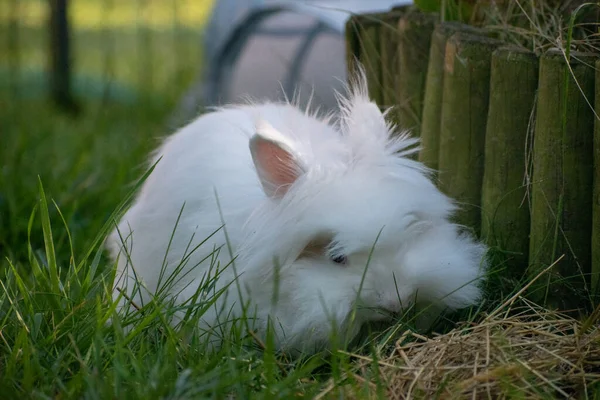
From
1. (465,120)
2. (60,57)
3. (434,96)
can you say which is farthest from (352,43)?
(60,57)

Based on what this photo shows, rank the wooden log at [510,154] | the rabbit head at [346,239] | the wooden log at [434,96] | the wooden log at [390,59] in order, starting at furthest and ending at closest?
the wooden log at [390,59] < the wooden log at [434,96] < the wooden log at [510,154] < the rabbit head at [346,239]

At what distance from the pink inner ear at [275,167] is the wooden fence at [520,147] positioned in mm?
694

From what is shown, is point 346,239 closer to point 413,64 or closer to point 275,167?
point 275,167

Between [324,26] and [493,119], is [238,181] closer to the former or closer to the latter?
[493,119]

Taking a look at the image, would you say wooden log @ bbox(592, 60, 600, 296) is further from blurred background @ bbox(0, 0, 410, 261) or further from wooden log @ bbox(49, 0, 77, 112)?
wooden log @ bbox(49, 0, 77, 112)

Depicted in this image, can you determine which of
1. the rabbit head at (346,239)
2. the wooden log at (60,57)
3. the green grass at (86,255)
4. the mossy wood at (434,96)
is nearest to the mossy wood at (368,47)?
the mossy wood at (434,96)

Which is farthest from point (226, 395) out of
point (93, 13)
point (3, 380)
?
point (93, 13)

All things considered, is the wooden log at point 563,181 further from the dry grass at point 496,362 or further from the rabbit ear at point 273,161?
the rabbit ear at point 273,161

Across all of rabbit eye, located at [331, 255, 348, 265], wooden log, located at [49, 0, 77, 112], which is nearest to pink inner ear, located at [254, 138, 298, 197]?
rabbit eye, located at [331, 255, 348, 265]

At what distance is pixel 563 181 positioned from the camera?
2.45m

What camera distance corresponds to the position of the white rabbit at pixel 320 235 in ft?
→ 7.15

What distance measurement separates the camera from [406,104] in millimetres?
3164

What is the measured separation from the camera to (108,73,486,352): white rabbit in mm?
2180

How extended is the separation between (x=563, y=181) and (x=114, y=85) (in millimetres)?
5375
